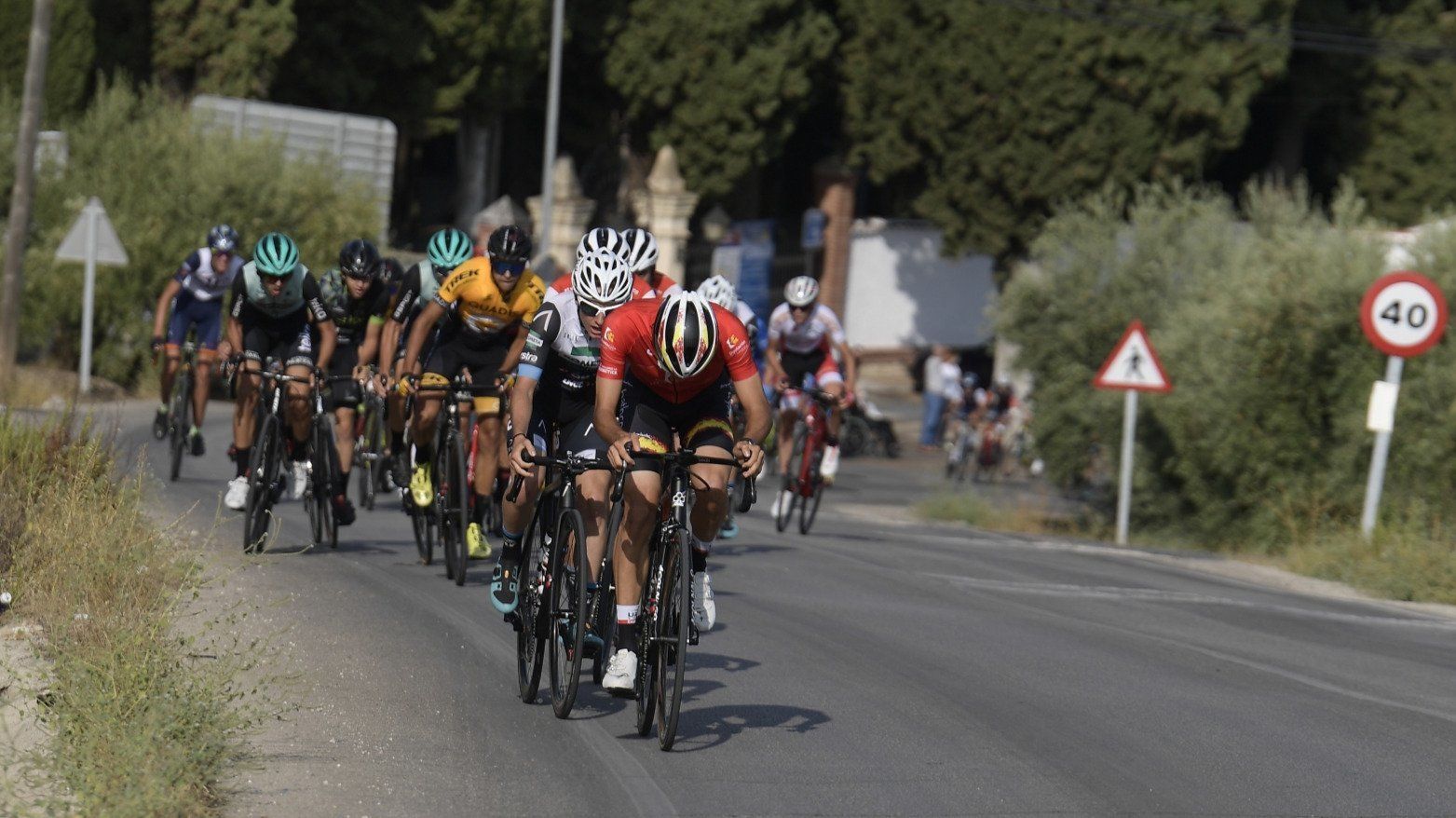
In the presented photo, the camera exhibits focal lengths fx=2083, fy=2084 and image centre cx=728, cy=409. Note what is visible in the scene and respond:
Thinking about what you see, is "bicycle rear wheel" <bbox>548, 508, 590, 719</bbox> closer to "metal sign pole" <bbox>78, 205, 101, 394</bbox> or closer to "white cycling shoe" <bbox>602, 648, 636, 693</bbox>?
"white cycling shoe" <bbox>602, 648, 636, 693</bbox>

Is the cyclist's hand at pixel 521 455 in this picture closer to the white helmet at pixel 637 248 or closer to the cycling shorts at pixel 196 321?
the white helmet at pixel 637 248

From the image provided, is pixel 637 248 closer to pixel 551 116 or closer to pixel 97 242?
pixel 97 242

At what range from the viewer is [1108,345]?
90.2 feet

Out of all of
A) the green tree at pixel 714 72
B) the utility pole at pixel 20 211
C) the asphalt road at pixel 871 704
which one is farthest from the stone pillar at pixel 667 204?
the asphalt road at pixel 871 704

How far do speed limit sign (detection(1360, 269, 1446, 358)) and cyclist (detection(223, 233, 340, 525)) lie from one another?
28.5 ft

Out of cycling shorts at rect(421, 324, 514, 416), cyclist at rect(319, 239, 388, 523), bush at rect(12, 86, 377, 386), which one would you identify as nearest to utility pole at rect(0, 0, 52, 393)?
bush at rect(12, 86, 377, 386)

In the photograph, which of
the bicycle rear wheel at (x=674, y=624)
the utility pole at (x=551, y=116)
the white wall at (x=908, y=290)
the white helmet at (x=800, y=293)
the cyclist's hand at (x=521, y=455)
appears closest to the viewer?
the bicycle rear wheel at (x=674, y=624)

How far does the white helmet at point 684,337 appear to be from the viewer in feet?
25.5

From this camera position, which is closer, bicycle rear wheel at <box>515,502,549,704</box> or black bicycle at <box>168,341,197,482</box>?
bicycle rear wheel at <box>515,502,549,704</box>

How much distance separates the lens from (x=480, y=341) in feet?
41.1

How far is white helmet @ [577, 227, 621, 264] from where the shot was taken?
888 cm

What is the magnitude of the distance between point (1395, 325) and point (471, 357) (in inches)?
329

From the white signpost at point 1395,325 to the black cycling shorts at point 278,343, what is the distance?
869 cm

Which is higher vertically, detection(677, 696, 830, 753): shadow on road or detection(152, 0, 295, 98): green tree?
detection(152, 0, 295, 98): green tree
